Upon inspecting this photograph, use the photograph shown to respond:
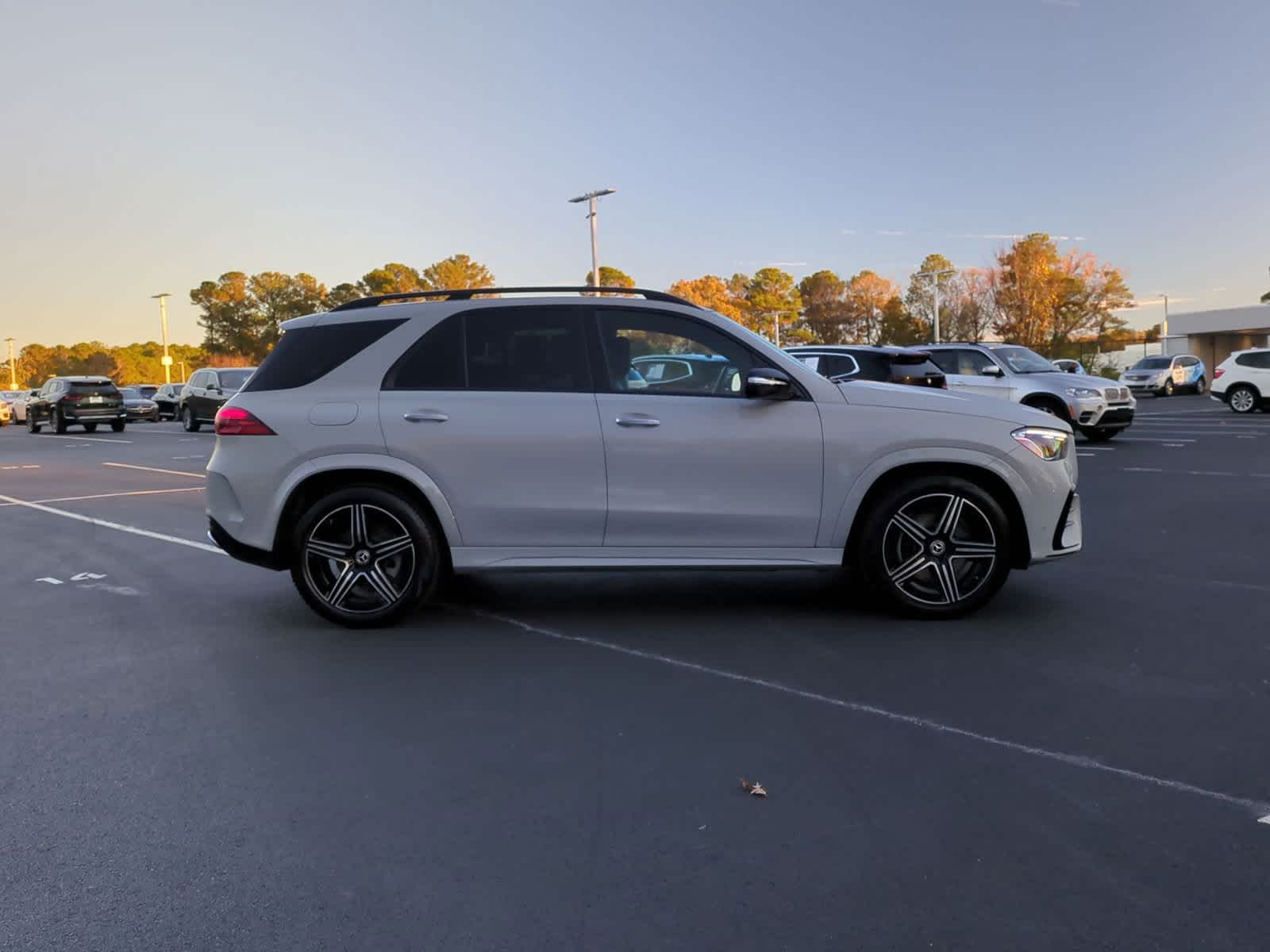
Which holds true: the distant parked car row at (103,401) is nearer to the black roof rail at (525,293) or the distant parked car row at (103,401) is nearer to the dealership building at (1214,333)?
the black roof rail at (525,293)

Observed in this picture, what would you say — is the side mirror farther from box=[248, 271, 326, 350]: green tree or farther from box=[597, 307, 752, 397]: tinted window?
box=[248, 271, 326, 350]: green tree

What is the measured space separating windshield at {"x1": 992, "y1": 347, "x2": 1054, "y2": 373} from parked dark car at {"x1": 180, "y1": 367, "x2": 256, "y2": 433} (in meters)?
21.7

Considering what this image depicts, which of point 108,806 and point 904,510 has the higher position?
point 904,510

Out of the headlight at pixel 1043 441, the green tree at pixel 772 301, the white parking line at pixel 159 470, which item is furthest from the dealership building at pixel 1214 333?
the headlight at pixel 1043 441

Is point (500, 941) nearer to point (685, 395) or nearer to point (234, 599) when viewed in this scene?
point (685, 395)

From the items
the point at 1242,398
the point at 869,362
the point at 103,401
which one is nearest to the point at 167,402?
the point at 103,401

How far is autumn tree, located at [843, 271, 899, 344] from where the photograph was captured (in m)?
86.6

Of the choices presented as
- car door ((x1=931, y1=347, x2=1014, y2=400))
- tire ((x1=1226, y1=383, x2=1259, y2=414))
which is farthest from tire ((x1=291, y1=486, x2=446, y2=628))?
tire ((x1=1226, y1=383, x2=1259, y2=414))

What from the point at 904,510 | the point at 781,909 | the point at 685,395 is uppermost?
the point at 685,395

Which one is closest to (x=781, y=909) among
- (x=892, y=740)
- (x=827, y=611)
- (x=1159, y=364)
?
(x=892, y=740)

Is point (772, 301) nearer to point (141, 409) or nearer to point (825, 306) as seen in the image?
point (825, 306)

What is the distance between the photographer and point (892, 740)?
3922 millimetres

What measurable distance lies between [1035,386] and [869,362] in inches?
202

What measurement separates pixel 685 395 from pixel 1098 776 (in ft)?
9.58
